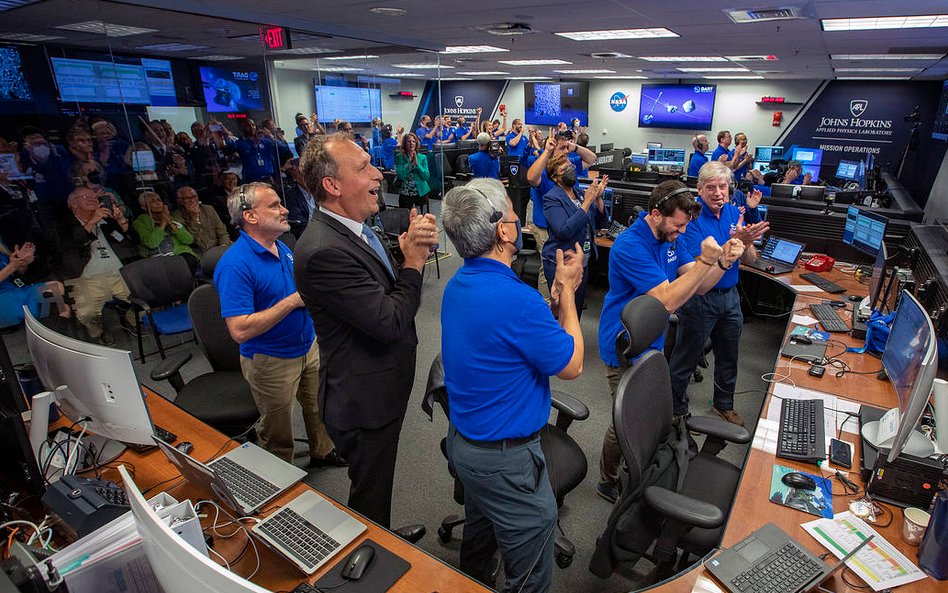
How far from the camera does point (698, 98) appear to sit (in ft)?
41.2

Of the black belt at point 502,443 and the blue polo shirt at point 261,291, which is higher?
the blue polo shirt at point 261,291

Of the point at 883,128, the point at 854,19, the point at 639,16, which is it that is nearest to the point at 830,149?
the point at 883,128

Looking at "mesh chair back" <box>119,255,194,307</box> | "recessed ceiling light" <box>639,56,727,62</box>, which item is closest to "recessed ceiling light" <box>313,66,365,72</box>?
"mesh chair back" <box>119,255,194,307</box>

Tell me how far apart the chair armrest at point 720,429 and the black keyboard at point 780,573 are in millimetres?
615

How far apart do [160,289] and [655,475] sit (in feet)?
12.4

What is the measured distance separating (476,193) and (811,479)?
1.50 meters

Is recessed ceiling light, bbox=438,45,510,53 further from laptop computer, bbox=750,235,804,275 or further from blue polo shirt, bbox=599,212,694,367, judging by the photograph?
blue polo shirt, bbox=599,212,694,367

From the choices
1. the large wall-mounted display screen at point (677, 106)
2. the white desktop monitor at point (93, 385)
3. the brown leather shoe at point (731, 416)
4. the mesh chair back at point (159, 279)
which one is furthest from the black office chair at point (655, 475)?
the large wall-mounted display screen at point (677, 106)

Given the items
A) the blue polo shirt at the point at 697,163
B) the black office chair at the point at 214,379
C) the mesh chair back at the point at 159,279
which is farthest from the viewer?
the blue polo shirt at the point at 697,163

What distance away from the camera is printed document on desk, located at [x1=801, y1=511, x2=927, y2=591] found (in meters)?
1.38

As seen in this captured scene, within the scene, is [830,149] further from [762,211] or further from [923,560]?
[923,560]

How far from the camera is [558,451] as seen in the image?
216 cm

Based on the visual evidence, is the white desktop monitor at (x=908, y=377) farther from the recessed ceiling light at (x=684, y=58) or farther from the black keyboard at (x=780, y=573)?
the recessed ceiling light at (x=684, y=58)

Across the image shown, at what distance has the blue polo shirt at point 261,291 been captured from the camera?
215cm
